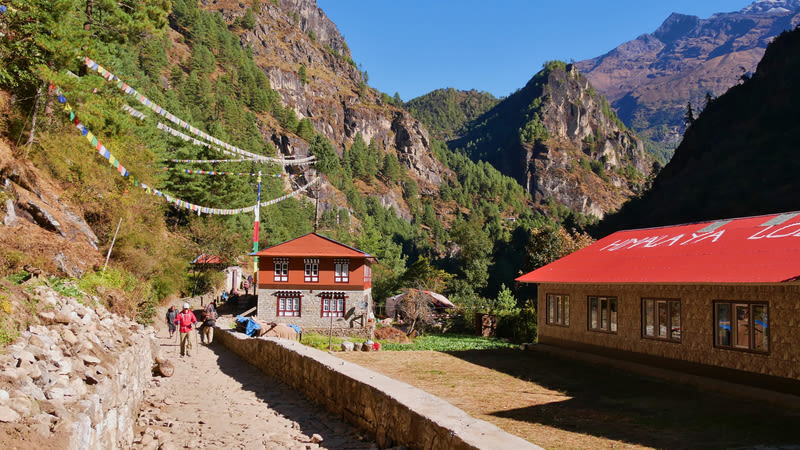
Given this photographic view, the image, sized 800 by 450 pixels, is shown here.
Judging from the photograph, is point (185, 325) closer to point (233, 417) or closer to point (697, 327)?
point (233, 417)

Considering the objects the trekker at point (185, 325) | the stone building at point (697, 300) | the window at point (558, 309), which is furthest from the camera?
the window at point (558, 309)

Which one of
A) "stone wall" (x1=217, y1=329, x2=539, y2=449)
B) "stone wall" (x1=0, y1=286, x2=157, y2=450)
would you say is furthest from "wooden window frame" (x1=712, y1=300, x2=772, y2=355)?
"stone wall" (x1=0, y1=286, x2=157, y2=450)

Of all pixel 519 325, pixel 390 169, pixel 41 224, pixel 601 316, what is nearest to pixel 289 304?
pixel 519 325

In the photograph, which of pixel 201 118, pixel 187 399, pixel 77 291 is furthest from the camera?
pixel 201 118

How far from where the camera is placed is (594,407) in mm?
11812

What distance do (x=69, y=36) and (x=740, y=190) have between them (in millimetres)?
72055

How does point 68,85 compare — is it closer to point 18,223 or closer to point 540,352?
point 18,223

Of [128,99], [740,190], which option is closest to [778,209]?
[740,190]

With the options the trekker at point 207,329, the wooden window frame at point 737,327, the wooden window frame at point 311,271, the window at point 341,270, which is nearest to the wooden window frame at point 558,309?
the wooden window frame at point 737,327

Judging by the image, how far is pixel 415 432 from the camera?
7105 millimetres

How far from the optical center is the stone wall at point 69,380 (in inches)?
177

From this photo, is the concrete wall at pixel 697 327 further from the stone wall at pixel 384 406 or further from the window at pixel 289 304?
the window at pixel 289 304

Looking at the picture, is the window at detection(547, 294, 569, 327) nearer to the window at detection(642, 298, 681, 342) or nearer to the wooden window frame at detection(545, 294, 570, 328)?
the wooden window frame at detection(545, 294, 570, 328)

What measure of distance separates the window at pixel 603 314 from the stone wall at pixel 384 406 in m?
10.9
